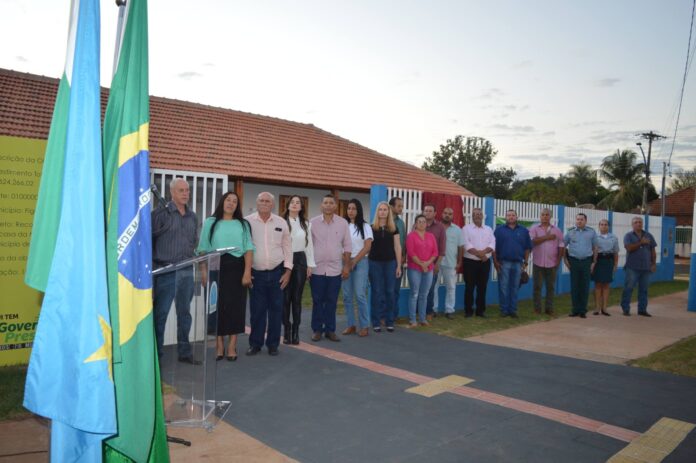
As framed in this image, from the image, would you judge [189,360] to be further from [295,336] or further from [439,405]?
[295,336]

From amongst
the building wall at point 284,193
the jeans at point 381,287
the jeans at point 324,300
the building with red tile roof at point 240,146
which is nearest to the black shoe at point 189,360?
the jeans at point 324,300

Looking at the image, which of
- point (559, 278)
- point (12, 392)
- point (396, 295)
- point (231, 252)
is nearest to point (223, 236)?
point (231, 252)

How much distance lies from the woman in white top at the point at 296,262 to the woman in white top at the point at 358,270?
76 centimetres

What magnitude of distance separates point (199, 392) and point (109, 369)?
214cm

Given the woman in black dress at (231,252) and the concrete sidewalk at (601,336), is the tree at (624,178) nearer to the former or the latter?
the concrete sidewalk at (601,336)

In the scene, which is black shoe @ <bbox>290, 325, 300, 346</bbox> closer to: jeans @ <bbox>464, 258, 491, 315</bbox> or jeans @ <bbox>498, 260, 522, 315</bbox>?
jeans @ <bbox>464, 258, 491, 315</bbox>

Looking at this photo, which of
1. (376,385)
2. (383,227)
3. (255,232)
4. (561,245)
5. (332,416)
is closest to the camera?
(332,416)

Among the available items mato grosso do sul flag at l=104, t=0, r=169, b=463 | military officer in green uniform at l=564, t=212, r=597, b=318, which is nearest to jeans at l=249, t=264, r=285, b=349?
mato grosso do sul flag at l=104, t=0, r=169, b=463

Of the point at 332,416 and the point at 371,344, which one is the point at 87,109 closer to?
the point at 332,416

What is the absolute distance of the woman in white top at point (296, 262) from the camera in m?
6.64

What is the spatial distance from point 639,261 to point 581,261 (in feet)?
3.79

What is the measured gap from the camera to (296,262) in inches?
264

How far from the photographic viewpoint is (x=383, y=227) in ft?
25.2

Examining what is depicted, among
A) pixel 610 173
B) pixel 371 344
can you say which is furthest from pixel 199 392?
pixel 610 173
